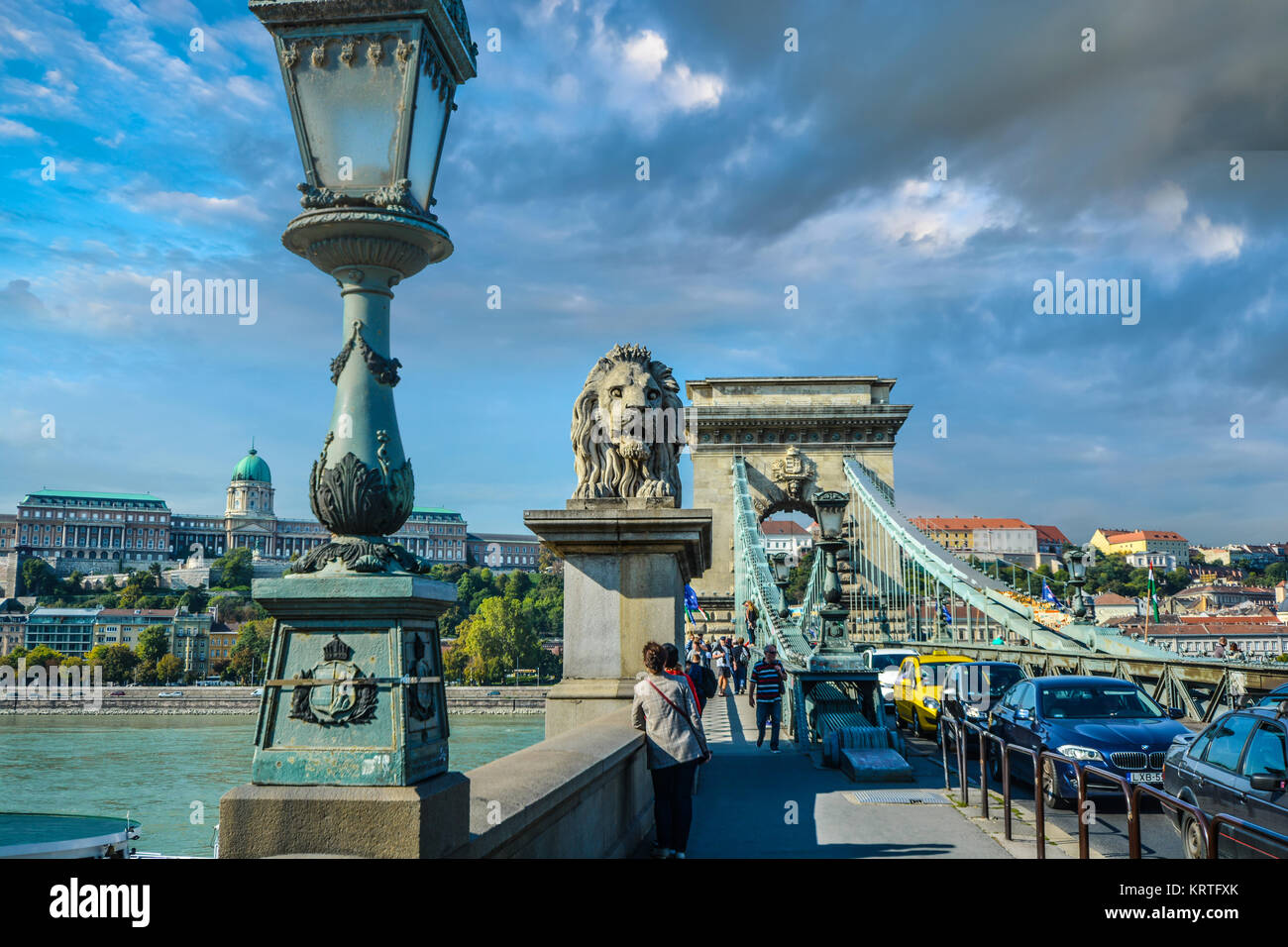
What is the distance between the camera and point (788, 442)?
50062 millimetres

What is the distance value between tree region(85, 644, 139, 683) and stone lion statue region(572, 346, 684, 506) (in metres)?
102

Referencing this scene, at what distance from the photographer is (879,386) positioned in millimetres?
51062

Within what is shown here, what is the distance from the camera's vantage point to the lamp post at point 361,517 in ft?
8.24

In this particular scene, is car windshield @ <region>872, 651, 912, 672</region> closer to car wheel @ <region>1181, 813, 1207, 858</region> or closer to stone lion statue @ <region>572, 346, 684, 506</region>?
stone lion statue @ <region>572, 346, 684, 506</region>

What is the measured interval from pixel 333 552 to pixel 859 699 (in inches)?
401

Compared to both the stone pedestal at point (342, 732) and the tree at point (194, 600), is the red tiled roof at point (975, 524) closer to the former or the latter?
the tree at point (194, 600)

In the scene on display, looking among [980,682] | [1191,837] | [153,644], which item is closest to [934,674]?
[980,682]

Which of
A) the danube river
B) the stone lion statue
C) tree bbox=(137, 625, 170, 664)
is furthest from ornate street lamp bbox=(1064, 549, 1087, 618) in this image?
tree bbox=(137, 625, 170, 664)

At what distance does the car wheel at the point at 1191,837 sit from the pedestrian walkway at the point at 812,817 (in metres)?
1.03

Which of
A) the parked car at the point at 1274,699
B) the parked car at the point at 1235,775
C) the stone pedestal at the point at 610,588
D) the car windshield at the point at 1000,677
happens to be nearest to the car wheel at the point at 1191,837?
the parked car at the point at 1235,775

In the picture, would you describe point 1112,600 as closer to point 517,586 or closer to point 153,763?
point 517,586
